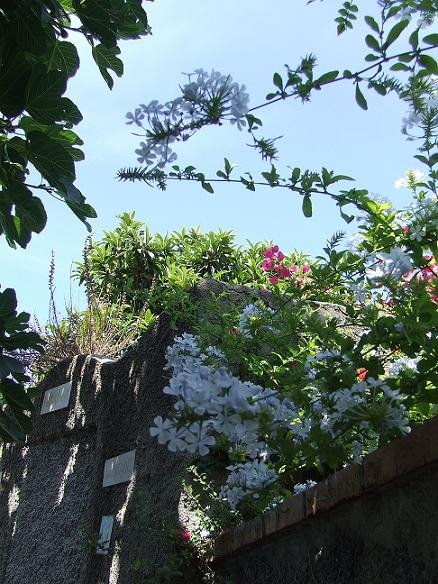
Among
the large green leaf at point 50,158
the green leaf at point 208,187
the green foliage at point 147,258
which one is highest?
the green foliage at point 147,258

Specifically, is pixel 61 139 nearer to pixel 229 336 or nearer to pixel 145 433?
pixel 229 336

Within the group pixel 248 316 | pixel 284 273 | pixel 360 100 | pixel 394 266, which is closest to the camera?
pixel 394 266

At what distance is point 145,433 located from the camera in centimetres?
322

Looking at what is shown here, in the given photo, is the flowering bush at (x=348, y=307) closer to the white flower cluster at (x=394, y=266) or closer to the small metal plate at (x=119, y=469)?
the white flower cluster at (x=394, y=266)

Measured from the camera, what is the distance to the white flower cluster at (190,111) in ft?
5.22

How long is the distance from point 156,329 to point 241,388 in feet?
6.48

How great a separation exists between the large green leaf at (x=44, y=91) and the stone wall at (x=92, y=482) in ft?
5.25

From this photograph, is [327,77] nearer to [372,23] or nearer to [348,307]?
[372,23]

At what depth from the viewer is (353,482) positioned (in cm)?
173

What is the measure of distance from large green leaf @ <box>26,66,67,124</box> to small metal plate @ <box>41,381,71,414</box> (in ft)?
8.86

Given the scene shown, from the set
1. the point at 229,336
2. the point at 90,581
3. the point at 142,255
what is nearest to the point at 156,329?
the point at 229,336

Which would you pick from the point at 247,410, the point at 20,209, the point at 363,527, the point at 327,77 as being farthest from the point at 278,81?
the point at 363,527

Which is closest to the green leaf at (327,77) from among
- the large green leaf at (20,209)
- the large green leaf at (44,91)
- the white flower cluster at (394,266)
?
the white flower cluster at (394,266)

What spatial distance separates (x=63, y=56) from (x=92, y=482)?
7.35 ft
